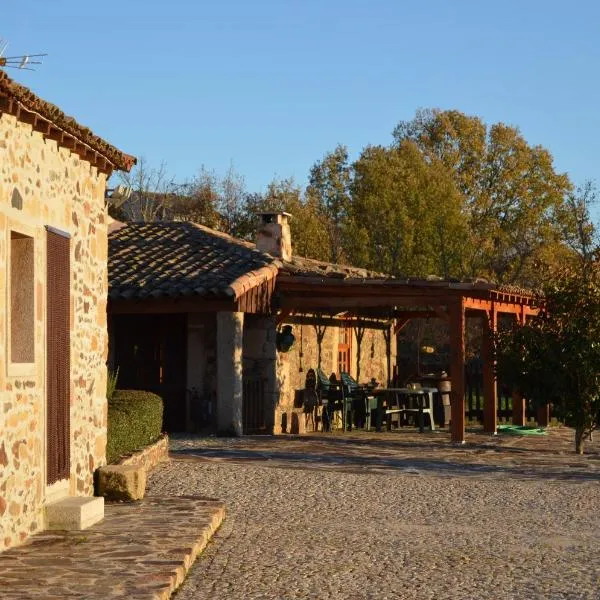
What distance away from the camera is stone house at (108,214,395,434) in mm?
19031

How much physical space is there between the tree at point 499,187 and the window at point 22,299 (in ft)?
113

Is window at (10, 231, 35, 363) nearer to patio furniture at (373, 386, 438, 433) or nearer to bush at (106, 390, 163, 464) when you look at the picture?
bush at (106, 390, 163, 464)

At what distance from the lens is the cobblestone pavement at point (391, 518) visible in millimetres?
7984

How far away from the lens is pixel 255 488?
13.1m

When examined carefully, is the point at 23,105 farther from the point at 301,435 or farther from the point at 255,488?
the point at 301,435

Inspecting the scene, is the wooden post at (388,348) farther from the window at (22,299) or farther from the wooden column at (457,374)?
the window at (22,299)

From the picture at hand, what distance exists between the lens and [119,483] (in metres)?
11.1

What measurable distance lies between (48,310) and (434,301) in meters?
10.6

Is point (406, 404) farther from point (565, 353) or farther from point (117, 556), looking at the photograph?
point (117, 556)

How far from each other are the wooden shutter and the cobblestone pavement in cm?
146

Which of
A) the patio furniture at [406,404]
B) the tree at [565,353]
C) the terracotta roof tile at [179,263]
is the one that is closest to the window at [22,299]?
the terracotta roof tile at [179,263]

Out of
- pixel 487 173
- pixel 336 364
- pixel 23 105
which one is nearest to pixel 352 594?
pixel 23 105

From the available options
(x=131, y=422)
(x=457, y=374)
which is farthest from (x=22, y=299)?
(x=457, y=374)

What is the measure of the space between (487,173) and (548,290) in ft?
99.8
